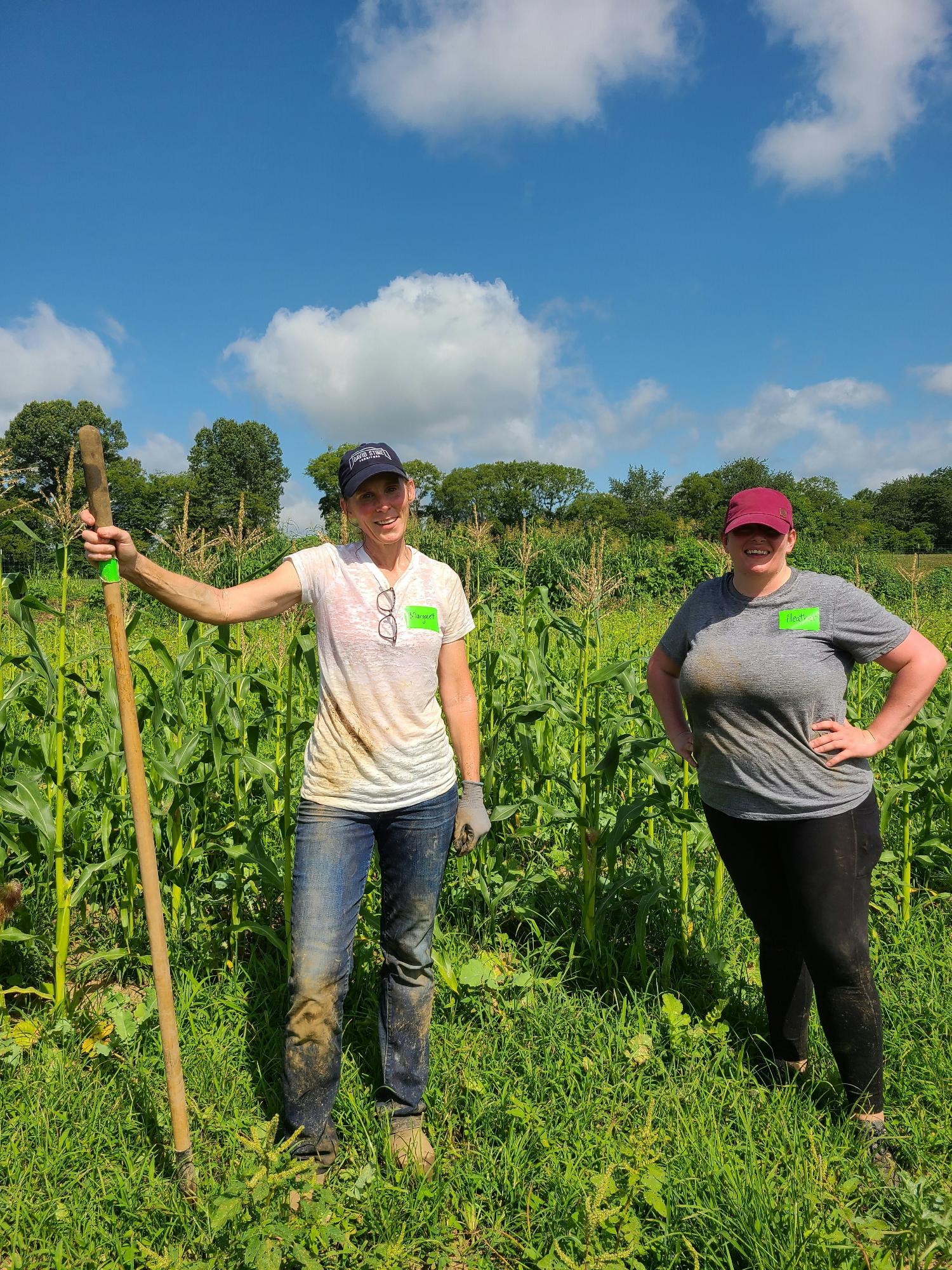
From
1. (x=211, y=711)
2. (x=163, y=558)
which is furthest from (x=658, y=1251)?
(x=163, y=558)

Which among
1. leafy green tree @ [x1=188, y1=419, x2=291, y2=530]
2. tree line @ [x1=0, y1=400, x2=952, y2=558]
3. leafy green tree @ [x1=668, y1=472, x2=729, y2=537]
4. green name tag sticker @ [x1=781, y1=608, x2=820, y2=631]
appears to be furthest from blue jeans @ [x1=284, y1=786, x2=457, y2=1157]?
leafy green tree @ [x1=668, y1=472, x2=729, y2=537]

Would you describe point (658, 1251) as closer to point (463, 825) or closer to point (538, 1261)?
point (538, 1261)

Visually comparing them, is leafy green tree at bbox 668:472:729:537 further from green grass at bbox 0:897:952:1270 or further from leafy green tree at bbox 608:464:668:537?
green grass at bbox 0:897:952:1270

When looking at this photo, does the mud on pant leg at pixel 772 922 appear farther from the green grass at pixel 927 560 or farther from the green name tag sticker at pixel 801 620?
the green grass at pixel 927 560

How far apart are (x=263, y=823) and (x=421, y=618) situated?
1523 millimetres

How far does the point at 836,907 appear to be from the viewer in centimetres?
253

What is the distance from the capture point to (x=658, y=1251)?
7.23ft

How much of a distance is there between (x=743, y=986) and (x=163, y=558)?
1547cm

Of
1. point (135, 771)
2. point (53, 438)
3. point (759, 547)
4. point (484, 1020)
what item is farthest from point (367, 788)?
point (53, 438)

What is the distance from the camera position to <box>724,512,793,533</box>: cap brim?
2576mm

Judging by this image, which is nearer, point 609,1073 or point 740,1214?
point 740,1214

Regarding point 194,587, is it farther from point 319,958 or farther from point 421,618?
point 319,958

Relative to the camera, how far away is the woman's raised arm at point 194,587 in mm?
2064

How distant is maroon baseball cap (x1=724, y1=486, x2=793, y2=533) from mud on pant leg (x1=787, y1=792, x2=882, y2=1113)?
3.43 feet
